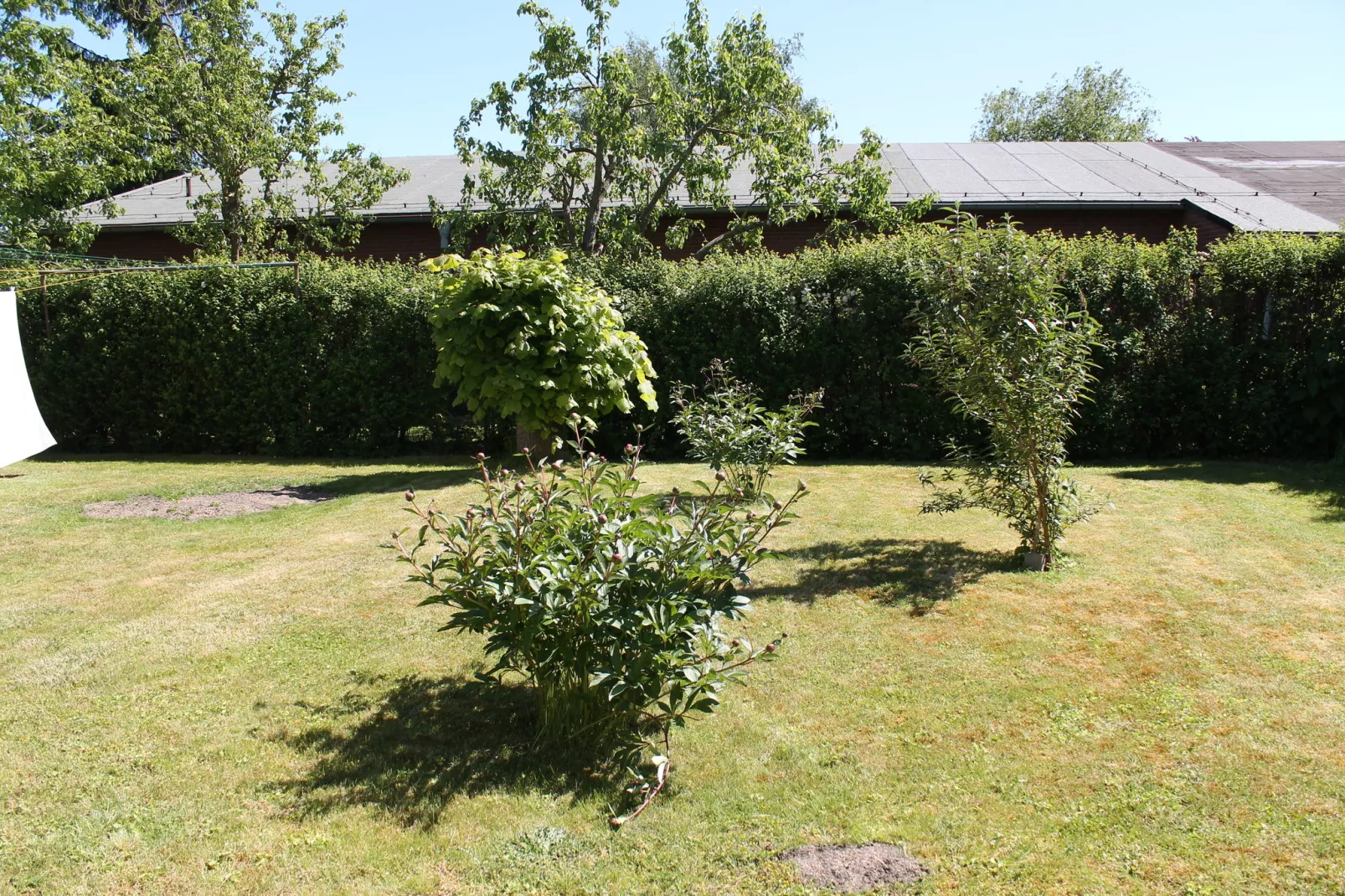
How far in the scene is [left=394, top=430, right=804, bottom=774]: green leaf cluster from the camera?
3.35 metres

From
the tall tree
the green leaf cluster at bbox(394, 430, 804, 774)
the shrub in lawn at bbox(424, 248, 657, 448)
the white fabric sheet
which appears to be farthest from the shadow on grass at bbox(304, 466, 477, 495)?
the tall tree

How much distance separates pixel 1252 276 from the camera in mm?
9508

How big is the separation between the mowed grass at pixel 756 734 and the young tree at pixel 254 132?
9.45 meters

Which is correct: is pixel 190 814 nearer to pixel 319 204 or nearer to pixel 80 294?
pixel 80 294

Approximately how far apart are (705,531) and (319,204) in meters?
14.1

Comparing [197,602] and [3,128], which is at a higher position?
[3,128]

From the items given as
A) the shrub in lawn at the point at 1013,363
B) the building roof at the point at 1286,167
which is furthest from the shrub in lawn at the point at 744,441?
the building roof at the point at 1286,167

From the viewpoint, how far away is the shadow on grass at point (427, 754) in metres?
3.41

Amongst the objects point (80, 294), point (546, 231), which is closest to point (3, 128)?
point (80, 294)

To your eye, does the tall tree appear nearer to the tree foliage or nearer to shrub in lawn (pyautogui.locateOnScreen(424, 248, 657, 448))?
the tree foliage

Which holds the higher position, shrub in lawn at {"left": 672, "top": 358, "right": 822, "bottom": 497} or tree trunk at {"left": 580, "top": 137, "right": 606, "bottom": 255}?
tree trunk at {"left": 580, "top": 137, "right": 606, "bottom": 255}

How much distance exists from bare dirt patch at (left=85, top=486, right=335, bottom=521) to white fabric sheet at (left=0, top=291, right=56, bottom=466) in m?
3.82

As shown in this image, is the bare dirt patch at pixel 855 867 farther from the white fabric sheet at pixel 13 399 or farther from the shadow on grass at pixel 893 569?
the white fabric sheet at pixel 13 399

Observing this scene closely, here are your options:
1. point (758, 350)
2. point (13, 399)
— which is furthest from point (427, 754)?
point (758, 350)
